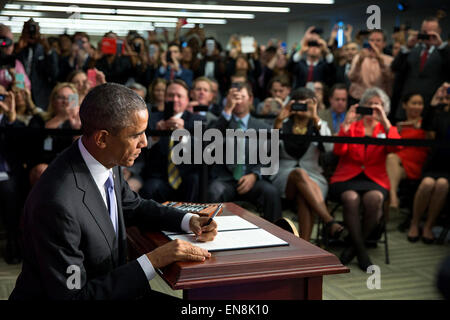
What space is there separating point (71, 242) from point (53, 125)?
9.42ft

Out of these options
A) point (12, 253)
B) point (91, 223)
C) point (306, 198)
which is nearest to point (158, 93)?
point (306, 198)

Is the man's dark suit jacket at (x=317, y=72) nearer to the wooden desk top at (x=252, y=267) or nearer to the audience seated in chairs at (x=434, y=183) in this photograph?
the audience seated in chairs at (x=434, y=183)

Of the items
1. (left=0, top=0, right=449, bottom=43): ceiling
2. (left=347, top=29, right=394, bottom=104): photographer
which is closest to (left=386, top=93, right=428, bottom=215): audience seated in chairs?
(left=347, top=29, right=394, bottom=104): photographer

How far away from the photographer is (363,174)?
4000 millimetres

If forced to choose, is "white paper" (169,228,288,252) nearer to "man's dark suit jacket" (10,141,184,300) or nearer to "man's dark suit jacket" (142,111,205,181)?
"man's dark suit jacket" (10,141,184,300)

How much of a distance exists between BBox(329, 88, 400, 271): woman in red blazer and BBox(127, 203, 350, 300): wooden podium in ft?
7.55

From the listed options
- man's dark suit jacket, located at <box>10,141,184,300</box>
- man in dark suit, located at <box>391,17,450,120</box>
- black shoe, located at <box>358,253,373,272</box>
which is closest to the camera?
man's dark suit jacket, located at <box>10,141,184,300</box>

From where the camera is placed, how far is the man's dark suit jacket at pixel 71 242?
138 centimetres

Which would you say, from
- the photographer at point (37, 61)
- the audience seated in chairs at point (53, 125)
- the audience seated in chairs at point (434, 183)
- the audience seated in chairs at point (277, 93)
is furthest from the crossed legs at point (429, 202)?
the photographer at point (37, 61)

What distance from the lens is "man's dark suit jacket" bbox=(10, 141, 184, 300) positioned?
138 centimetres

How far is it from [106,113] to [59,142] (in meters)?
2.54

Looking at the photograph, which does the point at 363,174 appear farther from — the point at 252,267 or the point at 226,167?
the point at 252,267

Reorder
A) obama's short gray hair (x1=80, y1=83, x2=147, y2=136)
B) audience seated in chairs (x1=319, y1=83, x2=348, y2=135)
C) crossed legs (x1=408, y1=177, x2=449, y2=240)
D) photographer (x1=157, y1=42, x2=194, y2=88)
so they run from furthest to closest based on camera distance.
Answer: photographer (x1=157, y1=42, x2=194, y2=88)
audience seated in chairs (x1=319, y1=83, x2=348, y2=135)
crossed legs (x1=408, y1=177, x2=449, y2=240)
obama's short gray hair (x1=80, y1=83, x2=147, y2=136)

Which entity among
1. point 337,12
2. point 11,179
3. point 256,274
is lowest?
point 11,179
